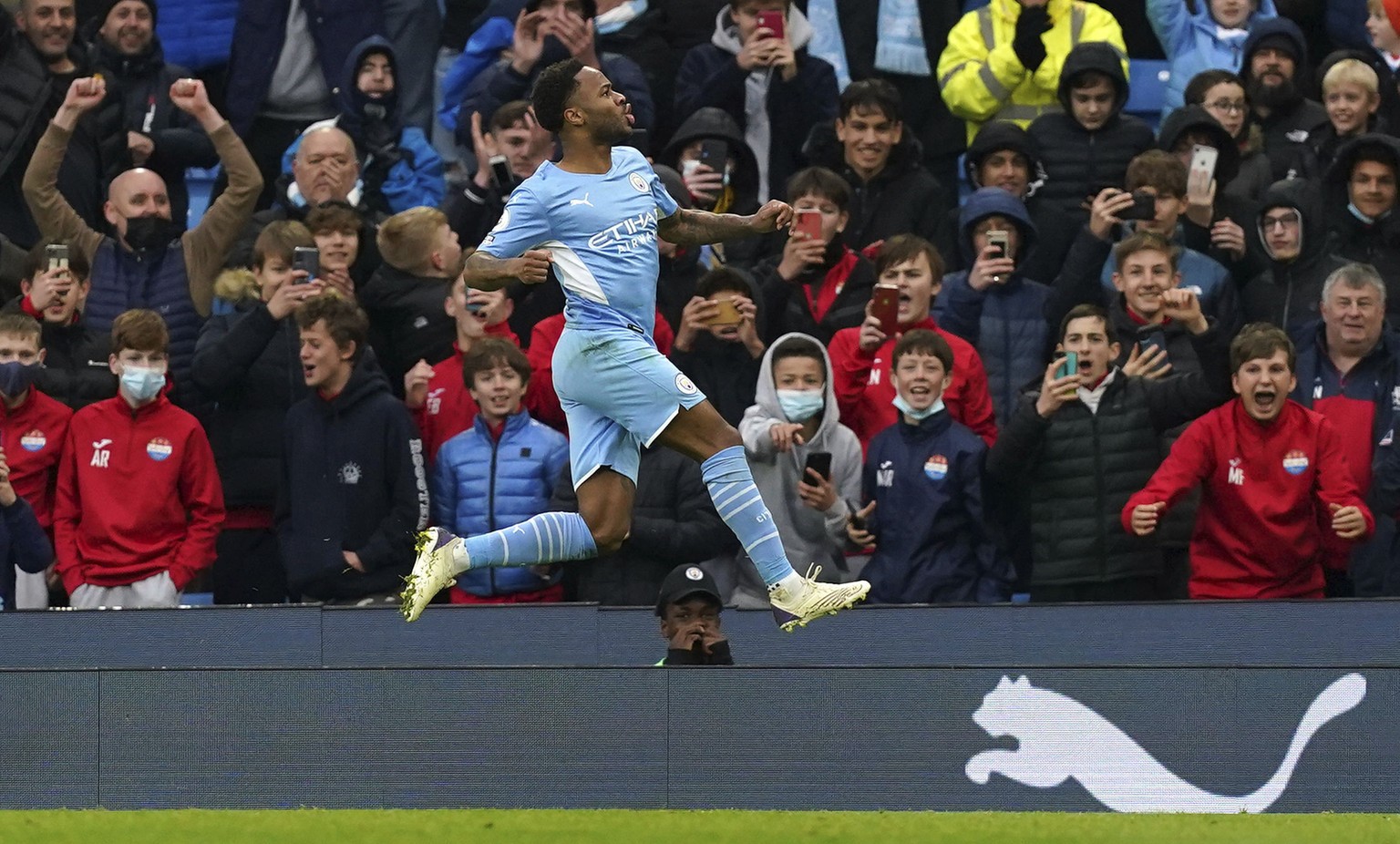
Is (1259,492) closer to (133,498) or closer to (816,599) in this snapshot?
(816,599)

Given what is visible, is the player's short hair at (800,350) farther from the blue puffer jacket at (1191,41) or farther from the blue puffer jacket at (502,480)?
the blue puffer jacket at (1191,41)

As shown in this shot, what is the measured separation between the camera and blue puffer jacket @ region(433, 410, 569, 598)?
10.5 m

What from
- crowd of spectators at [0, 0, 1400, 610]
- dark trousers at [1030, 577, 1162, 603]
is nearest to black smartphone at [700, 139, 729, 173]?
crowd of spectators at [0, 0, 1400, 610]

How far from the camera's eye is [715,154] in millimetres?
11641

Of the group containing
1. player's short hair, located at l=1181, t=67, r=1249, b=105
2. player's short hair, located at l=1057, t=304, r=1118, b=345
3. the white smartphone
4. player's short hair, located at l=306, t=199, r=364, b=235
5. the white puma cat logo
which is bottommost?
the white puma cat logo

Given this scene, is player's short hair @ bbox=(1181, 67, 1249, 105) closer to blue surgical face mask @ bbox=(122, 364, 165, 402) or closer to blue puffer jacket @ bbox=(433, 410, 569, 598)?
blue puffer jacket @ bbox=(433, 410, 569, 598)

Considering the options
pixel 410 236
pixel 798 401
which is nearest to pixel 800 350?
pixel 798 401

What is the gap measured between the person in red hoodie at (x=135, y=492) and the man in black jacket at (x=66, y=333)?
39 centimetres

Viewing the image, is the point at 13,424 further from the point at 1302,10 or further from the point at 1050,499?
the point at 1302,10

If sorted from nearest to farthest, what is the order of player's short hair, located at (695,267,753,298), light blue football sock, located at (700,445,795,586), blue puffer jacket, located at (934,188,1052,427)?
light blue football sock, located at (700,445,795,586)
player's short hair, located at (695,267,753,298)
blue puffer jacket, located at (934,188,1052,427)

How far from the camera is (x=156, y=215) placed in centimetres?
1165

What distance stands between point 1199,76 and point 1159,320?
6.04ft

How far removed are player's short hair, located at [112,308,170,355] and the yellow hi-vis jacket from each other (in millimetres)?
4512

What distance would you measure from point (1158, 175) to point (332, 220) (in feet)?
13.6
